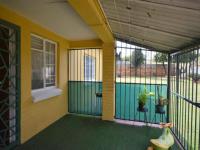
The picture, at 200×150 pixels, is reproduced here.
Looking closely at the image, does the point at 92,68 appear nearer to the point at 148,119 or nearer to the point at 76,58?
the point at 76,58

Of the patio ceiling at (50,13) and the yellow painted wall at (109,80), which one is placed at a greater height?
the patio ceiling at (50,13)

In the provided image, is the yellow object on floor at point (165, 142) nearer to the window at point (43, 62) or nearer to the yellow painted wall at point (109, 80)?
the yellow painted wall at point (109, 80)

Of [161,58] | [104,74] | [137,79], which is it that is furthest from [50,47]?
[161,58]

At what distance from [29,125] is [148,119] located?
3.02m

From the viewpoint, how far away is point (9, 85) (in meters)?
2.74

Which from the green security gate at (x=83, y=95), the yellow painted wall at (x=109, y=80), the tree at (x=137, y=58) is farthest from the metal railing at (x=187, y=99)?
the green security gate at (x=83, y=95)

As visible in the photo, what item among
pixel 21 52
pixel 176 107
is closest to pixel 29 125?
pixel 21 52

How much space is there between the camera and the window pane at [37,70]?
3458 mm

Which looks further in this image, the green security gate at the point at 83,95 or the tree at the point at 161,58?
the green security gate at the point at 83,95

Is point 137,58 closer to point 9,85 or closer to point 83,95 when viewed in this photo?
point 83,95

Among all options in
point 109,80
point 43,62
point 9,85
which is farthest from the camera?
point 109,80

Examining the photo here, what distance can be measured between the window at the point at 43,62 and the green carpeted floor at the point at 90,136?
3.64ft

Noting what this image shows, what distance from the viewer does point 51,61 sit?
4223mm

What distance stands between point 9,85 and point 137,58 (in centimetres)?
316
